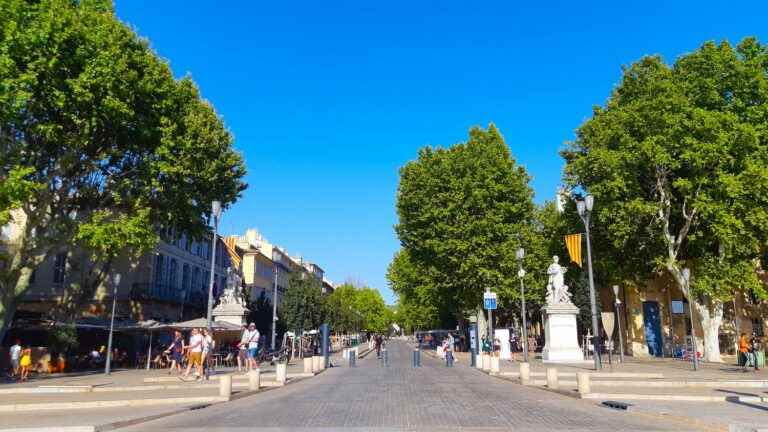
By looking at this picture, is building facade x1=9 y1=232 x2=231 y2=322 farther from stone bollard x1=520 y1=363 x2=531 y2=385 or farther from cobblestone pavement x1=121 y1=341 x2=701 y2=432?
cobblestone pavement x1=121 y1=341 x2=701 y2=432

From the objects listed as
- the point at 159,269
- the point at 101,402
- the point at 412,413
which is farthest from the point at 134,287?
the point at 412,413

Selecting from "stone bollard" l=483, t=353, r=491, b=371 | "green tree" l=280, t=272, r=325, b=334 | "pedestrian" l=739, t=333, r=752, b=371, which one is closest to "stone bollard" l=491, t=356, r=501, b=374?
"stone bollard" l=483, t=353, r=491, b=371

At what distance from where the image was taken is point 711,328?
3366 cm

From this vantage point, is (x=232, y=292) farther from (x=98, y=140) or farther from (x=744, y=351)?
(x=744, y=351)

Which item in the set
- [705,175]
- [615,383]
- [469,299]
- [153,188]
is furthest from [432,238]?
[615,383]

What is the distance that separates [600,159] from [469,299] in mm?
16254

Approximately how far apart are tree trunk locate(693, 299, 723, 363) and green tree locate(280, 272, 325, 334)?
27894 millimetres

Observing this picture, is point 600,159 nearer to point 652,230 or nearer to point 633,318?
point 652,230

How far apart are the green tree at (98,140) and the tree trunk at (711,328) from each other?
2761 centimetres

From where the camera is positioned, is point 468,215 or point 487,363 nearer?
point 487,363

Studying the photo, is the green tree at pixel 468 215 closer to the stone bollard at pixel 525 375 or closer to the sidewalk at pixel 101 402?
the stone bollard at pixel 525 375

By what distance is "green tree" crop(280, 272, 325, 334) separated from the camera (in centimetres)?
4609

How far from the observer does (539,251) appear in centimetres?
4419

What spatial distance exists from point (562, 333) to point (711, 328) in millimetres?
9805
